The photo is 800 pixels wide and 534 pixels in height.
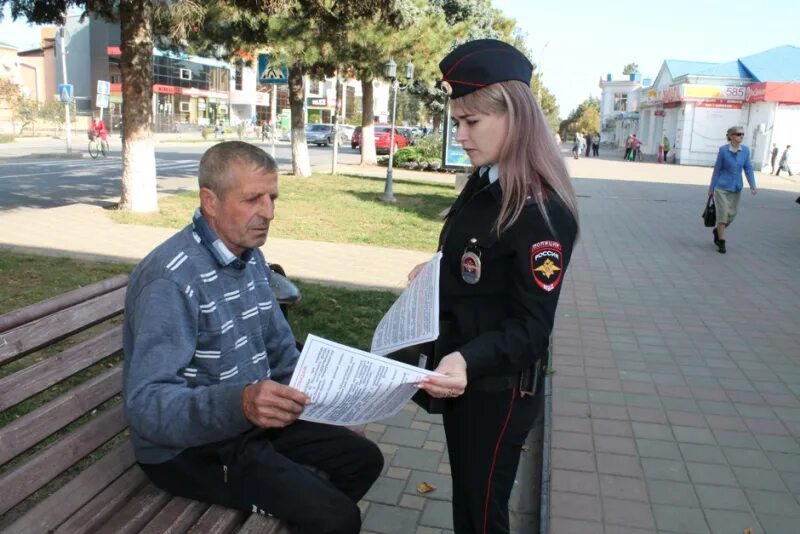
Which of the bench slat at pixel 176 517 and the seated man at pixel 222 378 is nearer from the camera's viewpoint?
the seated man at pixel 222 378

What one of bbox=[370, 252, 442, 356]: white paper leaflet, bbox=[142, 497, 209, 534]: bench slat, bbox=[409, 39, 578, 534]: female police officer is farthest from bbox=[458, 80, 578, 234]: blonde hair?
bbox=[142, 497, 209, 534]: bench slat

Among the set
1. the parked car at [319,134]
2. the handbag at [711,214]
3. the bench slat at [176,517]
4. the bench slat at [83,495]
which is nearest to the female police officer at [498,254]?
the bench slat at [176,517]

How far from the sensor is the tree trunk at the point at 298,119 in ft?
60.2

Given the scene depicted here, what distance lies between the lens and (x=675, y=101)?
43.7 m

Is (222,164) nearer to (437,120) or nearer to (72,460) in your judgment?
(72,460)

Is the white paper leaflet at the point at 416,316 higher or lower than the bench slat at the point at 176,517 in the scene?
higher

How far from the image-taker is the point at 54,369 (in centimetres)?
228

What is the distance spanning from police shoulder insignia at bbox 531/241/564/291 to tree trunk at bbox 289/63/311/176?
1645 centimetres

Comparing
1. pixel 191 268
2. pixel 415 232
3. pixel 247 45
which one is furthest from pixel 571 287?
pixel 247 45

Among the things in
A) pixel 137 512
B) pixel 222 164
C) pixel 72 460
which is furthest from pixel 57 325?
pixel 222 164

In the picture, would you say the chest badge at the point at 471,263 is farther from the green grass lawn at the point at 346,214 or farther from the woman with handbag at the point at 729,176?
the woman with handbag at the point at 729,176

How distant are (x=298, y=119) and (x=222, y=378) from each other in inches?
686

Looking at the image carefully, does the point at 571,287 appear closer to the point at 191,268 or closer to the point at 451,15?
the point at 191,268

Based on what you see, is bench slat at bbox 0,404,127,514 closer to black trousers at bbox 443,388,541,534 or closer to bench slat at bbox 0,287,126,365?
bench slat at bbox 0,287,126,365
